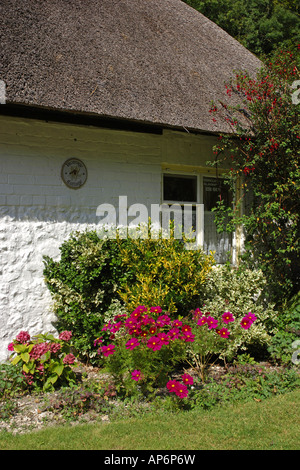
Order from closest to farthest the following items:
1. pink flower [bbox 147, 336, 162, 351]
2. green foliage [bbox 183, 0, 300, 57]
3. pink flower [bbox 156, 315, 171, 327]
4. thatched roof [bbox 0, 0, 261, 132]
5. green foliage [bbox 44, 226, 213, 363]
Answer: pink flower [bbox 147, 336, 162, 351]
pink flower [bbox 156, 315, 171, 327]
thatched roof [bbox 0, 0, 261, 132]
green foliage [bbox 44, 226, 213, 363]
green foliage [bbox 183, 0, 300, 57]

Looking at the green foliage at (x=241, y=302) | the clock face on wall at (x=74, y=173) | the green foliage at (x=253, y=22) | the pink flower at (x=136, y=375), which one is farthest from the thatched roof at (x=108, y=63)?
the green foliage at (x=253, y=22)

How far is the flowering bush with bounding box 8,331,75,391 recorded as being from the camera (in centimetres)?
444

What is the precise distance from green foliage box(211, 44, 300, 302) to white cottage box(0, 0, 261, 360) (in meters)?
0.38

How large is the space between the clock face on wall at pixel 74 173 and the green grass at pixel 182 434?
2.98 metres

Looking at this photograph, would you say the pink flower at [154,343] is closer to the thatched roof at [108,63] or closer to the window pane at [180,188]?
the thatched roof at [108,63]

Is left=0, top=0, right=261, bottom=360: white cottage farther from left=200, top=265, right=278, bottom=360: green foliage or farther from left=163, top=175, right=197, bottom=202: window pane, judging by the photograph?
left=200, top=265, right=278, bottom=360: green foliage

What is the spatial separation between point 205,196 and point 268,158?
1226 millimetres

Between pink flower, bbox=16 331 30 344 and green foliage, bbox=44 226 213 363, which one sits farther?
green foliage, bbox=44 226 213 363

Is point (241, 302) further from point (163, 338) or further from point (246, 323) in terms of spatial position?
point (163, 338)

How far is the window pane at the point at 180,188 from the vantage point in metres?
6.59

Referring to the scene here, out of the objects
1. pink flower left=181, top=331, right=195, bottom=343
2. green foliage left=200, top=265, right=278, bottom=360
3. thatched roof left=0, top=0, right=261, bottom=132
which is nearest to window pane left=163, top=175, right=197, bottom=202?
thatched roof left=0, top=0, right=261, bottom=132

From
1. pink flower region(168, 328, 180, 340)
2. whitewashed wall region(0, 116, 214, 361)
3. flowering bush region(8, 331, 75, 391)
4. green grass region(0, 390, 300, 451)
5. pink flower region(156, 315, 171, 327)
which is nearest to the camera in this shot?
green grass region(0, 390, 300, 451)

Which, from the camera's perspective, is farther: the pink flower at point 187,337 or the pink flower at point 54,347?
the pink flower at point 54,347

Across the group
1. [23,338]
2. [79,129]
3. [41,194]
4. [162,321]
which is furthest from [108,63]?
[23,338]
